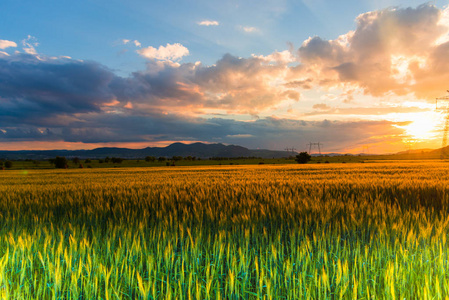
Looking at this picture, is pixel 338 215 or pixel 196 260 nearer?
pixel 196 260

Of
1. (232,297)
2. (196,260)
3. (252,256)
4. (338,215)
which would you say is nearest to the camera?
(232,297)

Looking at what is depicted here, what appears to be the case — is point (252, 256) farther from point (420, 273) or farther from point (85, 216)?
point (85, 216)

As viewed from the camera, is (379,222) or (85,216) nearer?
(379,222)

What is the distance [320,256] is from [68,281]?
333cm

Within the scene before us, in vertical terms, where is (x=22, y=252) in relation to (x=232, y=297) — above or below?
above

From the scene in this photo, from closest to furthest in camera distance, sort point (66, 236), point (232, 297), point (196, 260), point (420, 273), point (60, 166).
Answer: point (232, 297) < point (420, 273) < point (196, 260) < point (66, 236) < point (60, 166)

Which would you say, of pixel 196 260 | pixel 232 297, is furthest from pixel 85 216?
pixel 232 297

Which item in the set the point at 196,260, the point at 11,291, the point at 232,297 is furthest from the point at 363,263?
the point at 11,291

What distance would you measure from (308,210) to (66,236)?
Result: 531 centimetres

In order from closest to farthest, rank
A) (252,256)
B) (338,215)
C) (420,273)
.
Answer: (420,273) → (252,256) → (338,215)

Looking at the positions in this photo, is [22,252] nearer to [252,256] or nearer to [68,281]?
[68,281]

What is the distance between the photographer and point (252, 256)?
4195 millimetres

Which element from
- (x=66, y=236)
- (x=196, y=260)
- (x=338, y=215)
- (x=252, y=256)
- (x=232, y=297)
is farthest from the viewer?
(x=338, y=215)

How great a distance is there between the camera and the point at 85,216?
6918 mm
